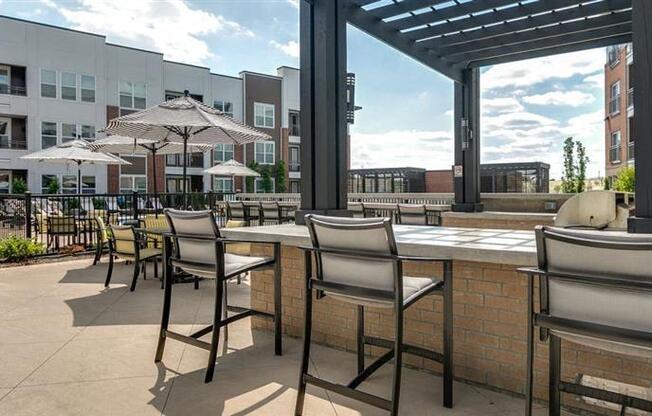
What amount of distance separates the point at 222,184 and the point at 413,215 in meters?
21.6

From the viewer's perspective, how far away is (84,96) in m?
21.1

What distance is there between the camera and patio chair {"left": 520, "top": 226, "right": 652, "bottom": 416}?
1422 millimetres

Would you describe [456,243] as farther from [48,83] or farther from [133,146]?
[48,83]

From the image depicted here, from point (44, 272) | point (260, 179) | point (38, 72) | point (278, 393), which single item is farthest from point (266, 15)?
point (260, 179)

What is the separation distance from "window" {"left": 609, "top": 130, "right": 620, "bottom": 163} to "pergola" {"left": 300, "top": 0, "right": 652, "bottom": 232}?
20.0 m

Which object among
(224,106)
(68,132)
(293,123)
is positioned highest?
(224,106)

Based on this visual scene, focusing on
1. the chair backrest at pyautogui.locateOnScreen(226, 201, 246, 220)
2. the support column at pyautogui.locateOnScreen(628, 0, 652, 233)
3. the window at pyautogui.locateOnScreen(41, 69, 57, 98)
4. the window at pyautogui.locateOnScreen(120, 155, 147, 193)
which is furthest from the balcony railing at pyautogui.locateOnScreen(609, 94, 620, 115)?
the window at pyautogui.locateOnScreen(41, 69, 57, 98)

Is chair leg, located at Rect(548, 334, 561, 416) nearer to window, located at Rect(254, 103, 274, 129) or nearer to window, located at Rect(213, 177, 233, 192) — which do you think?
window, located at Rect(213, 177, 233, 192)

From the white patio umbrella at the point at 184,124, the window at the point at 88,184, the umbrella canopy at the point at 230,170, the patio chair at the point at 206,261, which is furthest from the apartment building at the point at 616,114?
the window at the point at 88,184

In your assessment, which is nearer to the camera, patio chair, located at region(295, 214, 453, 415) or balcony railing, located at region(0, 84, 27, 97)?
patio chair, located at region(295, 214, 453, 415)

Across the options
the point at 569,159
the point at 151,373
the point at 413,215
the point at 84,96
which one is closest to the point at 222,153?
the point at 84,96

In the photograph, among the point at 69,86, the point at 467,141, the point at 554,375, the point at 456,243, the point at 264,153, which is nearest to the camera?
the point at 554,375

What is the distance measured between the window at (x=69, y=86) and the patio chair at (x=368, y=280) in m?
22.7

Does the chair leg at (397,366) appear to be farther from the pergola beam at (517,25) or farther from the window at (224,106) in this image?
the window at (224,106)
